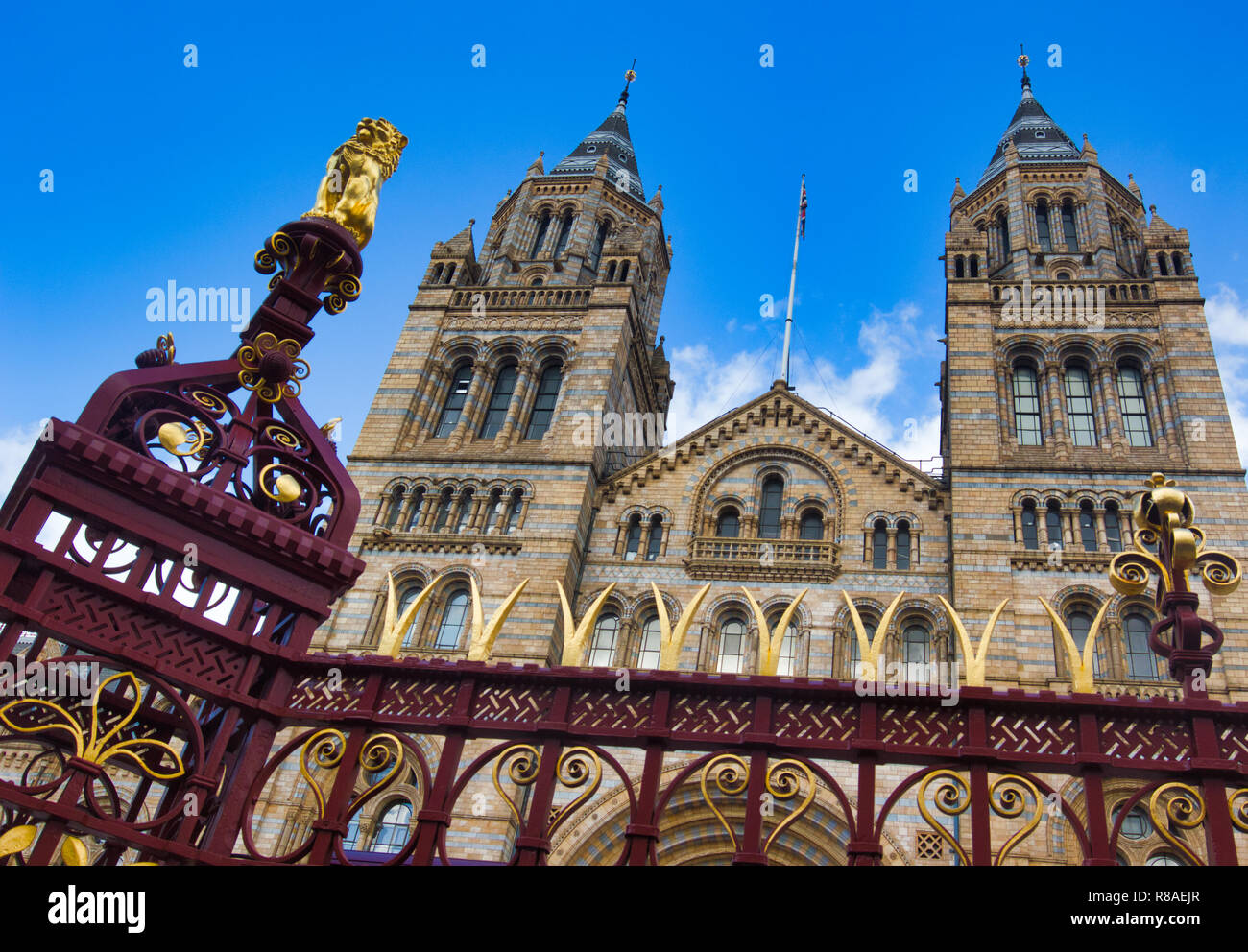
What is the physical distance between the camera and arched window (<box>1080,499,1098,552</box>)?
23531 mm

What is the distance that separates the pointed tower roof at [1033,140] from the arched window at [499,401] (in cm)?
1746

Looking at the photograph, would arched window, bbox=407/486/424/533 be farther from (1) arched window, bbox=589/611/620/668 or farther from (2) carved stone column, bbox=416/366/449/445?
(1) arched window, bbox=589/611/620/668

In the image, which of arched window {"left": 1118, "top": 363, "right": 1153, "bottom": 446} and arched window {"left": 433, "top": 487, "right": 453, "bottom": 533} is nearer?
arched window {"left": 1118, "top": 363, "right": 1153, "bottom": 446}

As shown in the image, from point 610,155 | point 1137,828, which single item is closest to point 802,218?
point 610,155

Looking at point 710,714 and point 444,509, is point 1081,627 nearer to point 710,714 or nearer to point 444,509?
point 444,509

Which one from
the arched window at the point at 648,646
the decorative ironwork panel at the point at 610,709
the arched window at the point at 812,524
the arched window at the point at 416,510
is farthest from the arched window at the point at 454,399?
the decorative ironwork panel at the point at 610,709

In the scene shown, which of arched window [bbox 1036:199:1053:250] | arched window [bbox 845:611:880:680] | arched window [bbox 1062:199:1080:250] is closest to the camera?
arched window [bbox 845:611:880:680]

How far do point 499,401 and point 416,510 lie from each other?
4.52 meters

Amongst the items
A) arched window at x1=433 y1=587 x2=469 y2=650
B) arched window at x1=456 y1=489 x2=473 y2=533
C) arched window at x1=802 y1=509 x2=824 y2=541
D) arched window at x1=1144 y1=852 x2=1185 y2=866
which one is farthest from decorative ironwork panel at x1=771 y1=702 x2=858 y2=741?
arched window at x1=456 y1=489 x2=473 y2=533

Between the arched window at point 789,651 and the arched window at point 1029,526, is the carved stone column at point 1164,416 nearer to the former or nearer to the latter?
the arched window at point 1029,526

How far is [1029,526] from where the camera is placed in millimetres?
24141

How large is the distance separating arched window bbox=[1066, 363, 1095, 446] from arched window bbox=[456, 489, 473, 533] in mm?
15445

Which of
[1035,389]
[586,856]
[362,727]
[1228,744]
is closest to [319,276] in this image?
[362,727]

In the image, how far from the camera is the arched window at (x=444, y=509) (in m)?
26.2
